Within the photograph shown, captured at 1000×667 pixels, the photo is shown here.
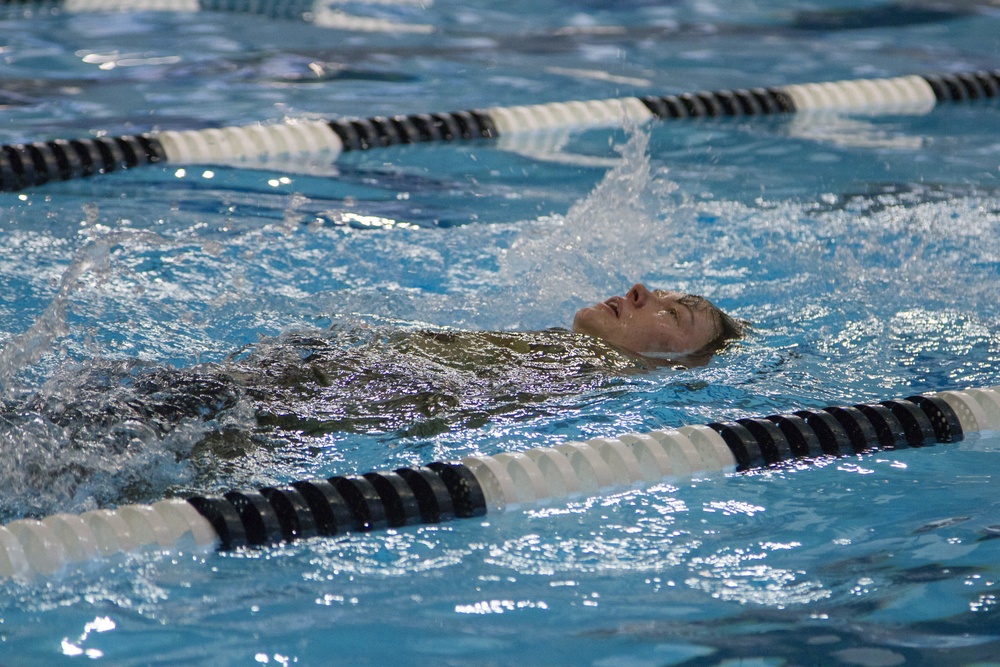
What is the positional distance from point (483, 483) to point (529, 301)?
5.02 ft

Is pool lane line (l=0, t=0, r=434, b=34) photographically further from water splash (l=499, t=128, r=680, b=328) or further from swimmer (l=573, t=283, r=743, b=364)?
swimmer (l=573, t=283, r=743, b=364)

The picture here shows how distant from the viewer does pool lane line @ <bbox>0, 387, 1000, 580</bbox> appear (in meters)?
1.99

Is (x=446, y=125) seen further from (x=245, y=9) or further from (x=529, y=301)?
(x=245, y=9)

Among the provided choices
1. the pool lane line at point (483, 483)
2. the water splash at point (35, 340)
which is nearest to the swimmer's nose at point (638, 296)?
the pool lane line at point (483, 483)

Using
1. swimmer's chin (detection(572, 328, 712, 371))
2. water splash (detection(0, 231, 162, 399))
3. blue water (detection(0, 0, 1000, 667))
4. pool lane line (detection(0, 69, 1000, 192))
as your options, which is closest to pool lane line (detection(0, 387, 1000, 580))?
blue water (detection(0, 0, 1000, 667))

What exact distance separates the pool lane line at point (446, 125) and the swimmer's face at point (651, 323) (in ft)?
7.30

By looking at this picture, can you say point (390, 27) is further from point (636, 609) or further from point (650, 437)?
point (636, 609)

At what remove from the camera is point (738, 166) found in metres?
5.17

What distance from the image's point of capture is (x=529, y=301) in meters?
3.76

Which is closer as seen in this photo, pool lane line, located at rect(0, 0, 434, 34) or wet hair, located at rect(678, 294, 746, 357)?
wet hair, located at rect(678, 294, 746, 357)

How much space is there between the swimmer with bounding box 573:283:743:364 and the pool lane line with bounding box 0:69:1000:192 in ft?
7.28

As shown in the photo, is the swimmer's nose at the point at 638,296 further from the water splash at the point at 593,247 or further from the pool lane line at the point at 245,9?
the pool lane line at the point at 245,9

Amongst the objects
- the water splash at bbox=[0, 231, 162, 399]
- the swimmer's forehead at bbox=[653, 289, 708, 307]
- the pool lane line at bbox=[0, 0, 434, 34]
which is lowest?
the water splash at bbox=[0, 231, 162, 399]

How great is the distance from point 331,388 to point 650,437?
2.16ft
